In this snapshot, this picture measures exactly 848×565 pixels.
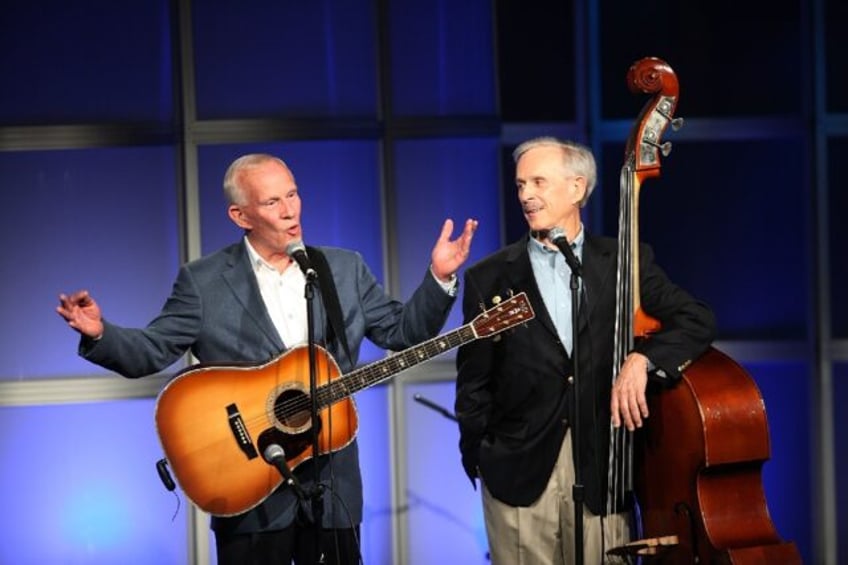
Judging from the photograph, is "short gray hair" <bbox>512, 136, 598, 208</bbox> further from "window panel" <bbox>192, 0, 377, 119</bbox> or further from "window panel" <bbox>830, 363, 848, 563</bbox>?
"window panel" <bbox>830, 363, 848, 563</bbox>

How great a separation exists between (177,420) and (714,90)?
3139 mm

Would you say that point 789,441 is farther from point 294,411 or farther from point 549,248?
point 294,411

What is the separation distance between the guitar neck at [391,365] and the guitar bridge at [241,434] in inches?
9.7

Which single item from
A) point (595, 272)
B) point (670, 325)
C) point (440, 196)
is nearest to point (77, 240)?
point (440, 196)

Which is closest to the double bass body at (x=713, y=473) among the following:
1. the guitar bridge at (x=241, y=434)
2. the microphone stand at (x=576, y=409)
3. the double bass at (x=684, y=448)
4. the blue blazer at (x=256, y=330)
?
the double bass at (x=684, y=448)

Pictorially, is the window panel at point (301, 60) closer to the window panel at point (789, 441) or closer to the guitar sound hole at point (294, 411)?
the guitar sound hole at point (294, 411)

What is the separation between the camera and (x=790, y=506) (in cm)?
553

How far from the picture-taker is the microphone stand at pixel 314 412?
134 inches

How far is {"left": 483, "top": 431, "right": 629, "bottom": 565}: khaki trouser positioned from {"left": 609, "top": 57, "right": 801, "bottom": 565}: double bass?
10cm

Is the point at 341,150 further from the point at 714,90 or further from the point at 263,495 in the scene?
the point at 263,495

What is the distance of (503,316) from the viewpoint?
3516 mm

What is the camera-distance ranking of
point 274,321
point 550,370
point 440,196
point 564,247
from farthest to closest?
point 440,196 < point 274,321 < point 550,370 < point 564,247

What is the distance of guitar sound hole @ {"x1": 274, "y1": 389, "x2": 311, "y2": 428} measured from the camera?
3.60m

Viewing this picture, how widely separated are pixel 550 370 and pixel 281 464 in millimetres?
872
